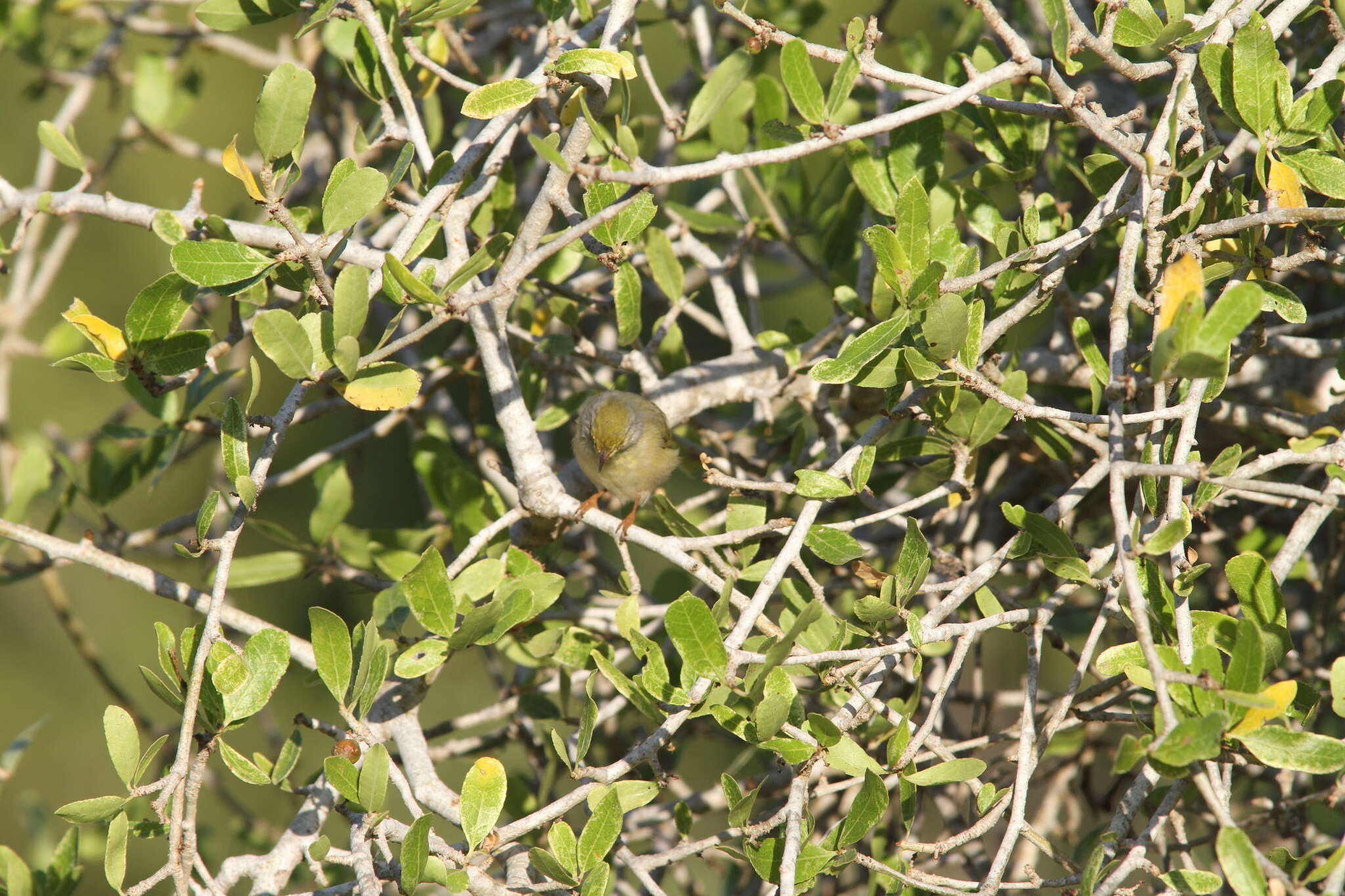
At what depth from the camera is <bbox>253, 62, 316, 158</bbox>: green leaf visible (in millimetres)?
1732

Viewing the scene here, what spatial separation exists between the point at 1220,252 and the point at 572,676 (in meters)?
1.78

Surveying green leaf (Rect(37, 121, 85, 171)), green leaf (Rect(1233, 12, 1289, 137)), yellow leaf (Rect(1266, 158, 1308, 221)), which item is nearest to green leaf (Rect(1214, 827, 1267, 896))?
yellow leaf (Rect(1266, 158, 1308, 221))

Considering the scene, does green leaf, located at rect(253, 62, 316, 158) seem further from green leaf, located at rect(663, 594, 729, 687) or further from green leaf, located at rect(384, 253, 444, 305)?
green leaf, located at rect(663, 594, 729, 687)

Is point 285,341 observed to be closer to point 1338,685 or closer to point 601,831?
point 601,831

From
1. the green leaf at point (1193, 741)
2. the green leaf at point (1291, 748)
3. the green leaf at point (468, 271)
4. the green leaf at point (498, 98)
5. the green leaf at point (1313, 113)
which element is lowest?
the green leaf at point (1291, 748)

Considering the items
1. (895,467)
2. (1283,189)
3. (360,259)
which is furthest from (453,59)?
(1283,189)

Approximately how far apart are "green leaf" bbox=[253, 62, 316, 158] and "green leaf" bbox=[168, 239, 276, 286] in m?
0.18

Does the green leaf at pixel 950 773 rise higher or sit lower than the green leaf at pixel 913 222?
lower

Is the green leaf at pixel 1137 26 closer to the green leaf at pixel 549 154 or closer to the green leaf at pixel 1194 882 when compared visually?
the green leaf at pixel 549 154

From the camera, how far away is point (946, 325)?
5.53ft

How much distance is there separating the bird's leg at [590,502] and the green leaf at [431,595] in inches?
16.6

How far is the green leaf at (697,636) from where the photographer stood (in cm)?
173

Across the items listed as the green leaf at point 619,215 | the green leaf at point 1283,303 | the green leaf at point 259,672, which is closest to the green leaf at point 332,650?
the green leaf at point 259,672

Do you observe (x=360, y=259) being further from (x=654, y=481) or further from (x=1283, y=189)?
(x=1283, y=189)
